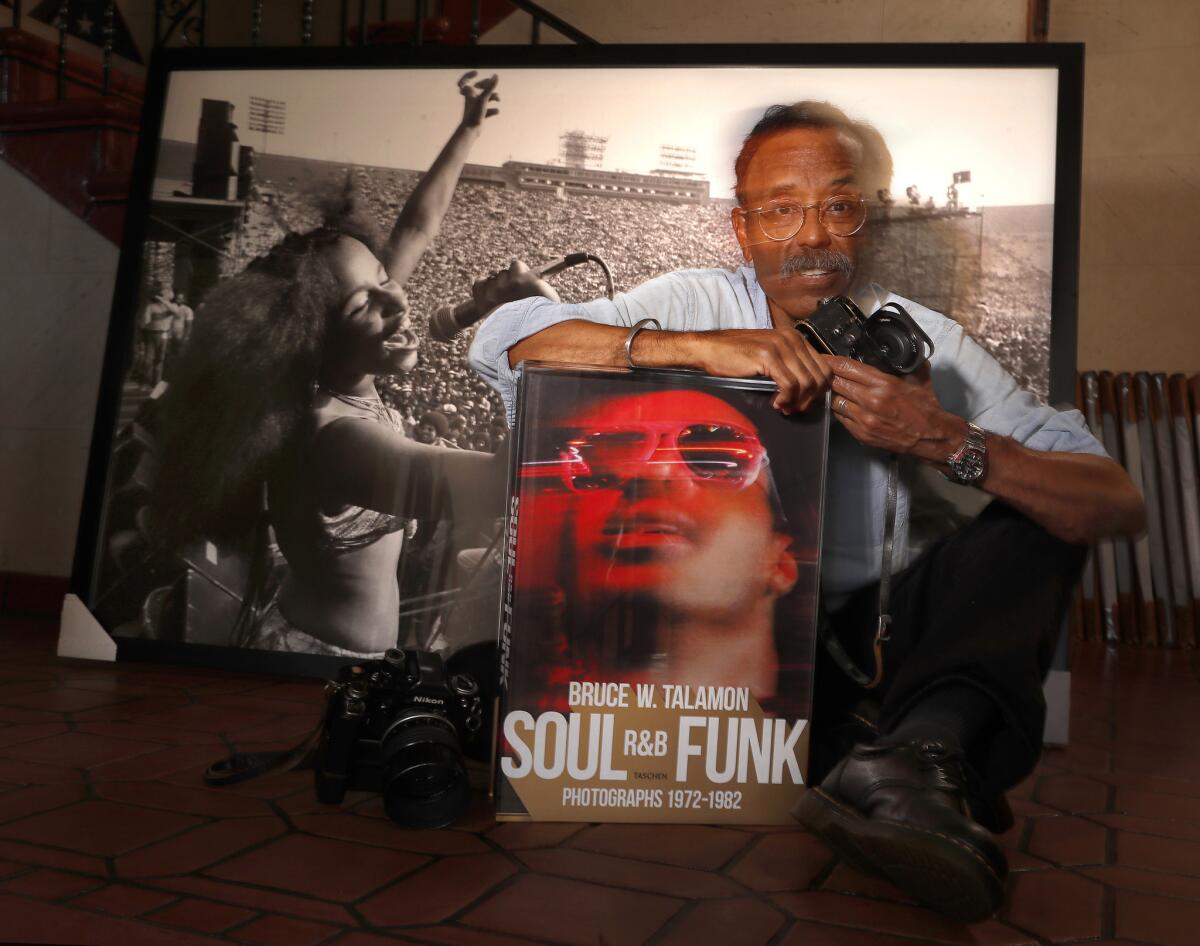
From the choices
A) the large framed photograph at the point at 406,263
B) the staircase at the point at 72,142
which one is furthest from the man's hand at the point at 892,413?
the staircase at the point at 72,142

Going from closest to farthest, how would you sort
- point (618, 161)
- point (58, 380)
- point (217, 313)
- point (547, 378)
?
point (547, 378) < point (618, 161) < point (217, 313) < point (58, 380)

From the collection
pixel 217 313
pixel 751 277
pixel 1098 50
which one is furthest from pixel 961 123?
pixel 1098 50

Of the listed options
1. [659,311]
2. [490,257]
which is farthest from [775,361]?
[490,257]

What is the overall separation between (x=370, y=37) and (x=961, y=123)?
118 inches

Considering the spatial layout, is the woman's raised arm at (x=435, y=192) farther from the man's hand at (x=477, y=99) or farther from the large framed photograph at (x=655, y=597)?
the large framed photograph at (x=655, y=597)

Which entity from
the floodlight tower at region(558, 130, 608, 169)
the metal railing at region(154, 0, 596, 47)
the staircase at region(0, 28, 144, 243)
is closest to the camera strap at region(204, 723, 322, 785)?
the floodlight tower at region(558, 130, 608, 169)

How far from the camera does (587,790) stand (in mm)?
1309

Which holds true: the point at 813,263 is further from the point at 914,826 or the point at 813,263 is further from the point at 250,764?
the point at 250,764

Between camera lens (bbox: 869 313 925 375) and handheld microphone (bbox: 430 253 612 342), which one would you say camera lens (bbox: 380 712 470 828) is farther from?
handheld microphone (bbox: 430 253 612 342)

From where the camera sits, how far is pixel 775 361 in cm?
131

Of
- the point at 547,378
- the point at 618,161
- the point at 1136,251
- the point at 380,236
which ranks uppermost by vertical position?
the point at 1136,251

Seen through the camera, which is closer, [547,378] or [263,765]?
[547,378]

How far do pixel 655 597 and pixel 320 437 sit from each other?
3.42ft

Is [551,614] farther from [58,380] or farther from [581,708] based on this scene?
[58,380]
